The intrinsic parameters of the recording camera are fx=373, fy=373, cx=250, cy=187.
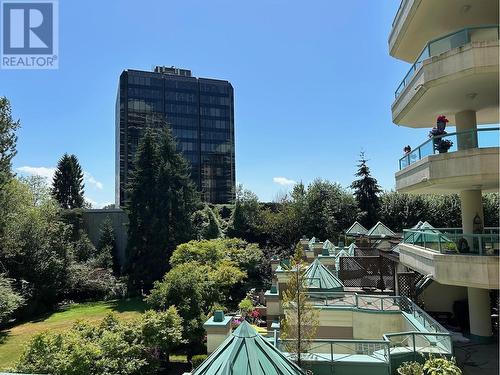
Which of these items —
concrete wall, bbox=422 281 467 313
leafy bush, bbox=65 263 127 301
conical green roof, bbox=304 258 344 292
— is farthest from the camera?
leafy bush, bbox=65 263 127 301

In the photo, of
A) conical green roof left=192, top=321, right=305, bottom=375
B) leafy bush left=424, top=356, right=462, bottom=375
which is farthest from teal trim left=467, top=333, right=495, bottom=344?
conical green roof left=192, top=321, right=305, bottom=375

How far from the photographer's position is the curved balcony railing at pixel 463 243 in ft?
29.9

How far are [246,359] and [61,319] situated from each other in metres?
25.7

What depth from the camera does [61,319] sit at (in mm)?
26391

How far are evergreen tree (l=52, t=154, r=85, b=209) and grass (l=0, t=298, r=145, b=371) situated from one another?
32.0m

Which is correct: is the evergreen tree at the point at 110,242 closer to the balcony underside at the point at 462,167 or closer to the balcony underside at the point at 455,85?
the balcony underside at the point at 455,85

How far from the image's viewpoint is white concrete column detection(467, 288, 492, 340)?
11758mm

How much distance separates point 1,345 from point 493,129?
2564 centimetres

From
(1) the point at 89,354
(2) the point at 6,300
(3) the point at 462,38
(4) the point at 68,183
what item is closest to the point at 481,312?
(3) the point at 462,38

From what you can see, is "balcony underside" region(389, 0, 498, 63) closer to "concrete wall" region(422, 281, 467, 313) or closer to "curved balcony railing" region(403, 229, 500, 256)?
"curved balcony railing" region(403, 229, 500, 256)

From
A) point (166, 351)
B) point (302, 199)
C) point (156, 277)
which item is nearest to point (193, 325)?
point (166, 351)

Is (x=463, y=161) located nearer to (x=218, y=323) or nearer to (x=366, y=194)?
(x=218, y=323)

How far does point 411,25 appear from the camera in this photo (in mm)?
12500

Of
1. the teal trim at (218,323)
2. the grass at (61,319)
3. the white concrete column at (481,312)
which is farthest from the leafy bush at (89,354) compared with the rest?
the white concrete column at (481,312)
